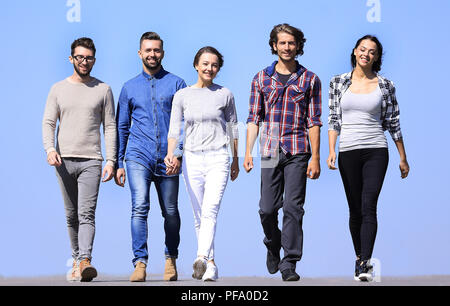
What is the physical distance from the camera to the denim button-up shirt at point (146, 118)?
365 inches

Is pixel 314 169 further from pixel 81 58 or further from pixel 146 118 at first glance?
pixel 81 58

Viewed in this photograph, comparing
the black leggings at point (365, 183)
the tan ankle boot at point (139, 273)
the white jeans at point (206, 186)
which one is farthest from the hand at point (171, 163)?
the black leggings at point (365, 183)

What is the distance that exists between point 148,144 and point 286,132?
5.23ft

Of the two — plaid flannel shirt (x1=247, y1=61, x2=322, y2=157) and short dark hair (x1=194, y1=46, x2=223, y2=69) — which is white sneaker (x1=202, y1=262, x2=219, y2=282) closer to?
plaid flannel shirt (x1=247, y1=61, x2=322, y2=157)

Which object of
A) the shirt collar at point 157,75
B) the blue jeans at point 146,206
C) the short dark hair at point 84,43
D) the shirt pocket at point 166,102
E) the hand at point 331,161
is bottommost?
the blue jeans at point 146,206

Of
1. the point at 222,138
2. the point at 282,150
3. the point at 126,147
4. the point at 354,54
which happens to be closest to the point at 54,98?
the point at 126,147

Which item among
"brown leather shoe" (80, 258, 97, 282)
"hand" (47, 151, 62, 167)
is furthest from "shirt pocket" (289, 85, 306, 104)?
"brown leather shoe" (80, 258, 97, 282)

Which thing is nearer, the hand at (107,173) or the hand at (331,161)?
the hand at (331,161)

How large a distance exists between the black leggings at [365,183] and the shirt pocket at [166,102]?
6.70ft

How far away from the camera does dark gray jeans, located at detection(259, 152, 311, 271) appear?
8.73 metres

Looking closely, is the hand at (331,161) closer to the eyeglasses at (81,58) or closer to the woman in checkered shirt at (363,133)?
the woman in checkered shirt at (363,133)

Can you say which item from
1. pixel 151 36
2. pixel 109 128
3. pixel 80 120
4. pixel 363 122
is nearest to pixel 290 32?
pixel 363 122
